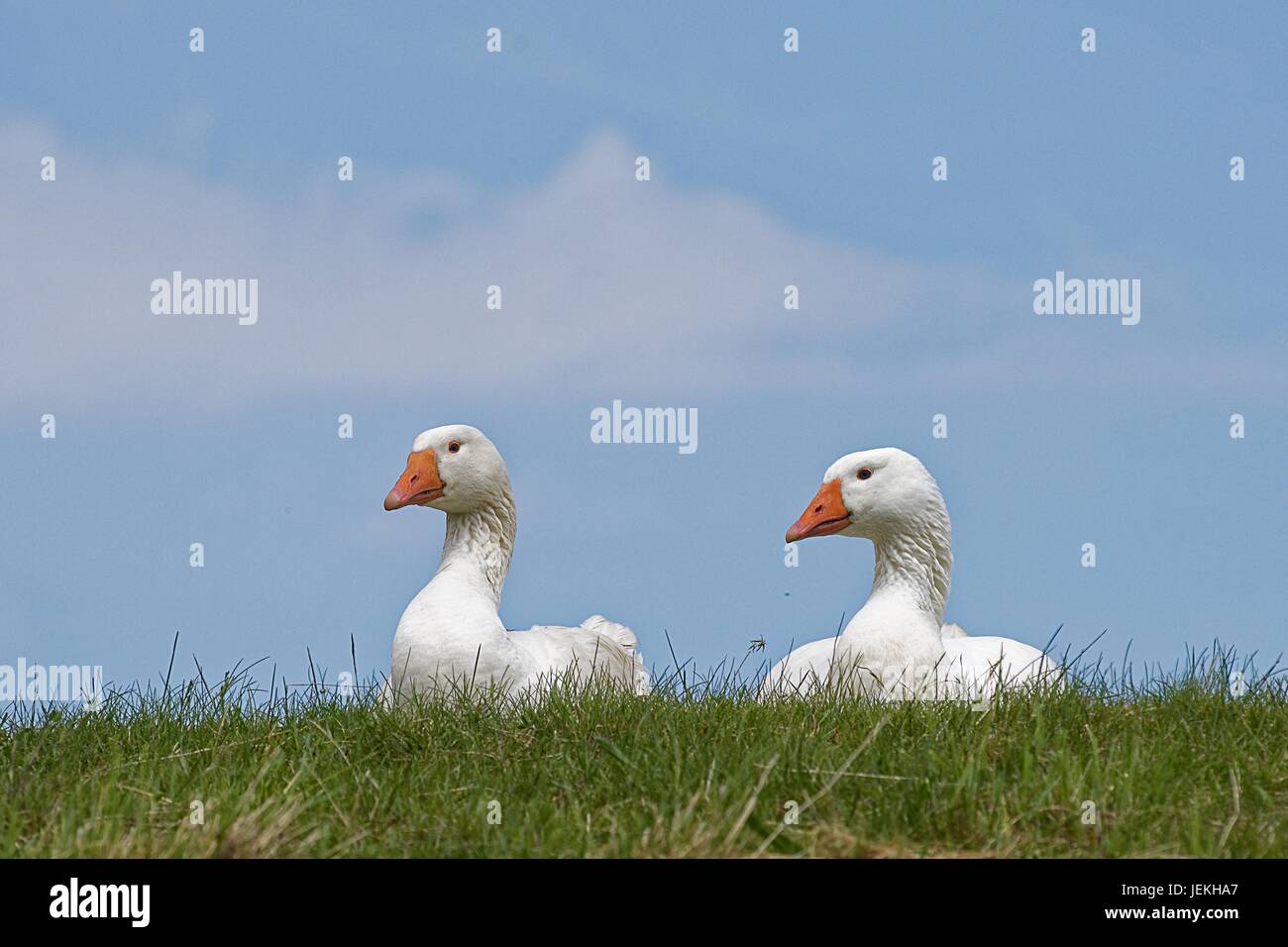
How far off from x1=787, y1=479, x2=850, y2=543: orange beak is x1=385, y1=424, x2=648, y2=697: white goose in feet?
5.06

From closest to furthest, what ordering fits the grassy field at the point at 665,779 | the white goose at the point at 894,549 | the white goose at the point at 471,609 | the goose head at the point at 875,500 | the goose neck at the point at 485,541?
the grassy field at the point at 665,779 < the white goose at the point at 471,609 < the white goose at the point at 894,549 < the goose head at the point at 875,500 < the goose neck at the point at 485,541

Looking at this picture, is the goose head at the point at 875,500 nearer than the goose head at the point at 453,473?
Yes

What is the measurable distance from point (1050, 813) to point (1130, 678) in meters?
3.32

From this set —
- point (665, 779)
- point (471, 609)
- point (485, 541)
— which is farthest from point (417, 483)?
point (665, 779)

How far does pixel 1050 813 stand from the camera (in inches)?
195

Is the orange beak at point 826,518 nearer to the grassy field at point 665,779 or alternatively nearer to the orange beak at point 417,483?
the grassy field at point 665,779

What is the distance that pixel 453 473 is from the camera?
356 inches

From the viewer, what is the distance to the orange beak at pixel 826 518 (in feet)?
29.1

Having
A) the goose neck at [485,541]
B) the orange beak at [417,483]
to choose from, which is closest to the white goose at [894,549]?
the goose neck at [485,541]

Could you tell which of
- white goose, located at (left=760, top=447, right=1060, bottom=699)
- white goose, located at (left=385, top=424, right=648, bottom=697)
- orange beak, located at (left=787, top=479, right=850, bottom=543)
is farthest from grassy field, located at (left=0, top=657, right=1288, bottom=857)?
orange beak, located at (left=787, top=479, right=850, bottom=543)

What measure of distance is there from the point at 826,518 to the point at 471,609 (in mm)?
2464

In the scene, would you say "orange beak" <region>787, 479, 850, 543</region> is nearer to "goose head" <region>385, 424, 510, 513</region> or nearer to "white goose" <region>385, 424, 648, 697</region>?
"white goose" <region>385, 424, 648, 697</region>

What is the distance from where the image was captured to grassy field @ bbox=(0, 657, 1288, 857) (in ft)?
15.6
